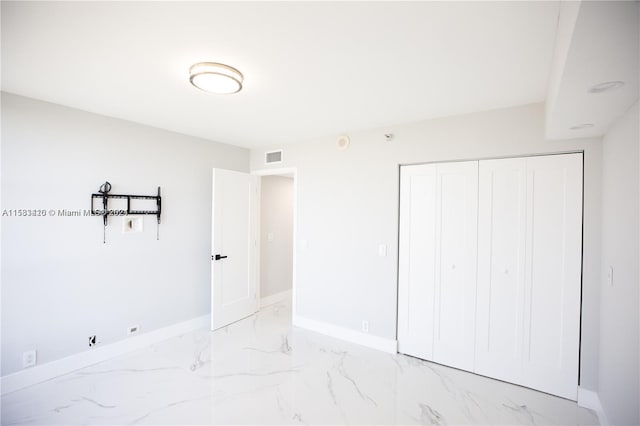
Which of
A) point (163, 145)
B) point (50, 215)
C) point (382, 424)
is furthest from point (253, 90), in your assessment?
point (382, 424)

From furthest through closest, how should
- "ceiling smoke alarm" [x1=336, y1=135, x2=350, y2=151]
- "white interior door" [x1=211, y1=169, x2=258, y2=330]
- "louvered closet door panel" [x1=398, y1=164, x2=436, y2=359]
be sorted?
"white interior door" [x1=211, y1=169, x2=258, y2=330] < "ceiling smoke alarm" [x1=336, y1=135, x2=350, y2=151] < "louvered closet door panel" [x1=398, y1=164, x2=436, y2=359]

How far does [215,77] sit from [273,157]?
2.23m

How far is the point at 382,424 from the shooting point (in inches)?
84.4

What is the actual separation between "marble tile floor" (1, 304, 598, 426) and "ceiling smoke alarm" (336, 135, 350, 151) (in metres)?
2.35

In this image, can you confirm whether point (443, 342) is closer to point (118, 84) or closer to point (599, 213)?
point (599, 213)

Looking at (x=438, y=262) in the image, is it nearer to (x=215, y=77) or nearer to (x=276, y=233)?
(x=215, y=77)

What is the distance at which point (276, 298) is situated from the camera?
507cm

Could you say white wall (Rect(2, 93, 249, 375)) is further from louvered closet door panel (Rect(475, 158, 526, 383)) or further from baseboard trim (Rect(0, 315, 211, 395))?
louvered closet door panel (Rect(475, 158, 526, 383))

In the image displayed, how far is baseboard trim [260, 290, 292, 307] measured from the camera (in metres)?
4.83

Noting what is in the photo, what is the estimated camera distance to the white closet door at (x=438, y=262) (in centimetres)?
286

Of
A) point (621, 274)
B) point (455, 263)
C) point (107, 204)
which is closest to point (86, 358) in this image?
point (107, 204)

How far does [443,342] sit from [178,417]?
244 cm

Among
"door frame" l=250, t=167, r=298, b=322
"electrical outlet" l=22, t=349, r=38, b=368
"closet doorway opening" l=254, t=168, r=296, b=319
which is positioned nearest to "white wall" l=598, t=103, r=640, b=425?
"door frame" l=250, t=167, r=298, b=322

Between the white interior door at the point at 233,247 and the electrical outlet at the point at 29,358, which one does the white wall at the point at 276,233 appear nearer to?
the white interior door at the point at 233,247
